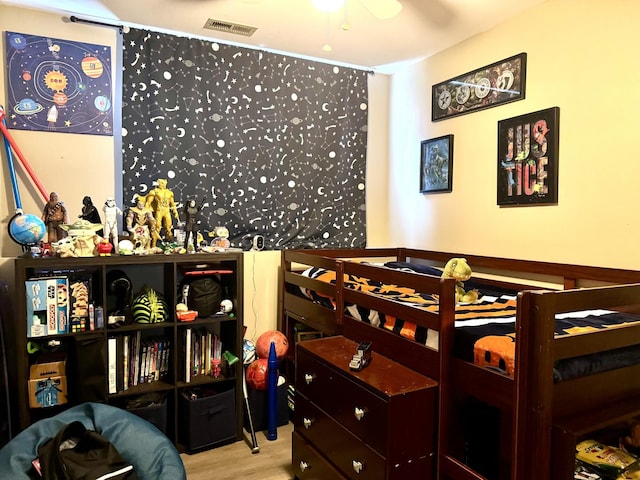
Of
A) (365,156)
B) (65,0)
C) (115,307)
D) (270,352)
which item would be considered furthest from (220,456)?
(65,0)

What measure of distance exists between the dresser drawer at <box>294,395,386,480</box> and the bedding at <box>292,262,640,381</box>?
46cm

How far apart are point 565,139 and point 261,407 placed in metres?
2.26

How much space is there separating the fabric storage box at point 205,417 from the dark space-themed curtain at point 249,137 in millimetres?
1059

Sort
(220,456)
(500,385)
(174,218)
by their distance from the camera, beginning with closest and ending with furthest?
(500,385) < (220,456) < (174,218)

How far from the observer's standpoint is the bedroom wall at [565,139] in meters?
2.09

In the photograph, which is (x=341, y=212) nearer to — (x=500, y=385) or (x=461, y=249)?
(x=461, y=249)

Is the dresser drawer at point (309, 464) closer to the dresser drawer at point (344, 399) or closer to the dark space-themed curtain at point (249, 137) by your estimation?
the dresser drawer at point (344, 399)

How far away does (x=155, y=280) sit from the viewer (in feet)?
9.16

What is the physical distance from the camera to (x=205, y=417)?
250 centimetres

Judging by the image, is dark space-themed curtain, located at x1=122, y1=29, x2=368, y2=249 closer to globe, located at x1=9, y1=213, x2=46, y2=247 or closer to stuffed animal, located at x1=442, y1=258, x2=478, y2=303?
globe, located at x1=9, y1=213, x2=46, y2=247

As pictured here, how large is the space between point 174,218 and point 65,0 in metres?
1.33

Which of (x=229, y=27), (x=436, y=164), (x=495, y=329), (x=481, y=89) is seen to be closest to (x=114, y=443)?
(x=495, y=329)

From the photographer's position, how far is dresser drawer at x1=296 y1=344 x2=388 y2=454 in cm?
163

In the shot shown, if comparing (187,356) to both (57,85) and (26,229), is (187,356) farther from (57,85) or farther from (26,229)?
(57,85)
